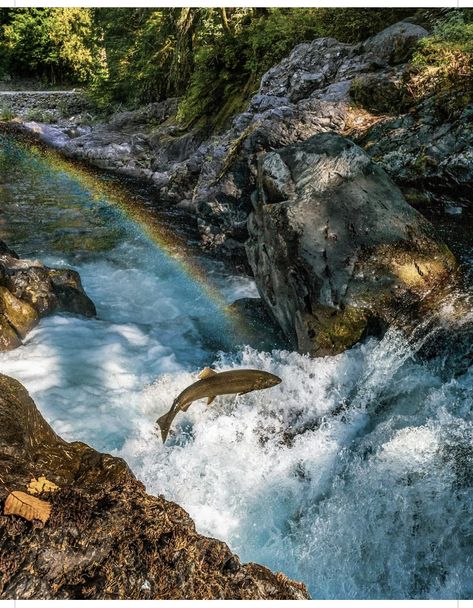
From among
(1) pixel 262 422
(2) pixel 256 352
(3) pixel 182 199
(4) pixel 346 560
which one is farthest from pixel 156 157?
(4) pixel 346 560

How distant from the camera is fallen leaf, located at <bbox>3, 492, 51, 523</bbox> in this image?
246 centimetres

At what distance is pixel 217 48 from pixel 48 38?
26.2 m

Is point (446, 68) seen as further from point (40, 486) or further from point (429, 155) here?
point (40, 486)

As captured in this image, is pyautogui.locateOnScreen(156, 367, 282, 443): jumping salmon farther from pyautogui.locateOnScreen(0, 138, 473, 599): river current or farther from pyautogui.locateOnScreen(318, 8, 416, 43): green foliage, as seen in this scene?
pyautogui.locateOnScreen(318, 8, 416, 43): green foliage

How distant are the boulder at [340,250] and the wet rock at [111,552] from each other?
3.55m

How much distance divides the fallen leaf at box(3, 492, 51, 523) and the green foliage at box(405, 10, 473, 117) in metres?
9.38

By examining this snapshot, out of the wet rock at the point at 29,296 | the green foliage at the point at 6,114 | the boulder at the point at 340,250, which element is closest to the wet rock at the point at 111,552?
the boulder at the point at 340,250

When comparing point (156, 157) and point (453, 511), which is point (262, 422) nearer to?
point (453, 511)

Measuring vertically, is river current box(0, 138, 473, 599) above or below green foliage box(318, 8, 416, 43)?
below

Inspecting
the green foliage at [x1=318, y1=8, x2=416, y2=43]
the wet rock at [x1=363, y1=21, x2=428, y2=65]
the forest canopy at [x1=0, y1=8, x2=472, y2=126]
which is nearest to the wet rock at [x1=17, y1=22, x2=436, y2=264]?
the wet rock at [x1=363, y1=21, x2=428, y2=65]

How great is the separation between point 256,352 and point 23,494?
177 inches

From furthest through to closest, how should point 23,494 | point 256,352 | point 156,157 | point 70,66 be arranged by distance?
point 70,66, point 156,157, point 256,352, point 23,494

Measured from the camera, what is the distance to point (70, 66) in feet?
125

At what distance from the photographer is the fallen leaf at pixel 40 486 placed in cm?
265
